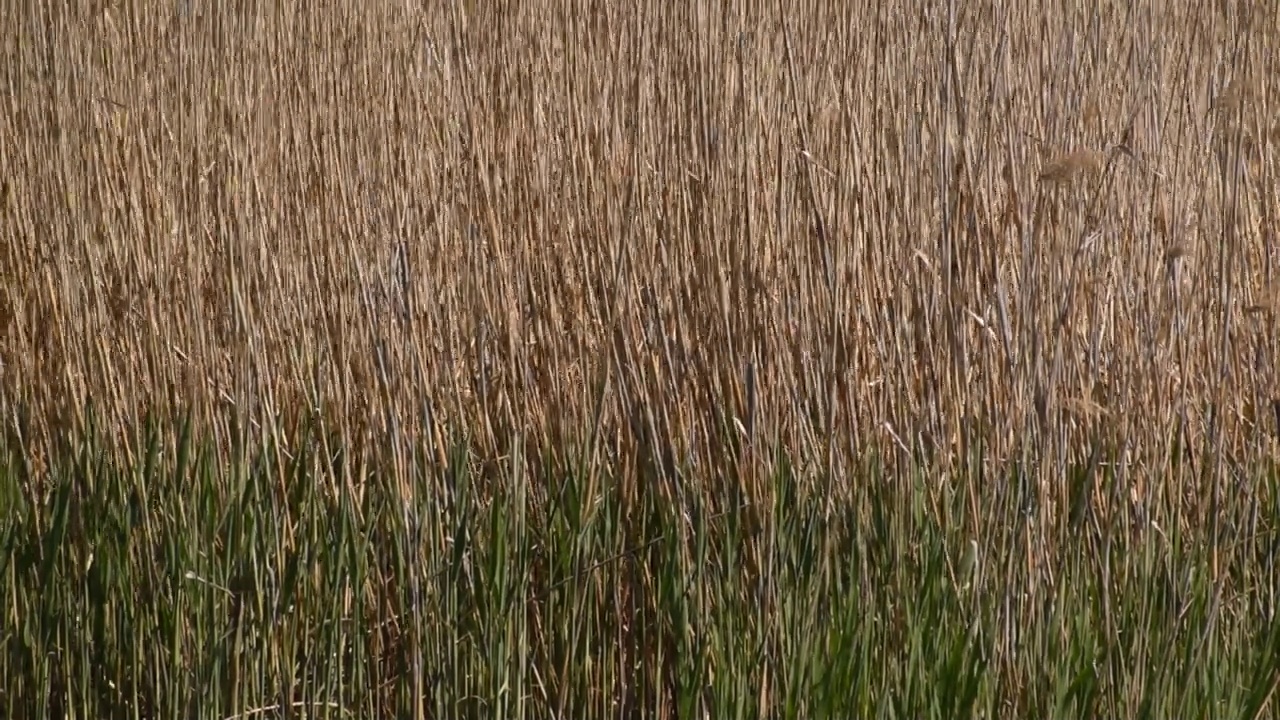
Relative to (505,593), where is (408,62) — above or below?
above

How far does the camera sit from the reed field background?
1.68m

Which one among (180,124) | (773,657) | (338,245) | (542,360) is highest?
(180,124)

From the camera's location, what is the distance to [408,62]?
2.40 meters

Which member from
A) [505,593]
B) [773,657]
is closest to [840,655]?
[773,657]

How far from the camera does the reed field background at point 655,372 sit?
5.53 ft

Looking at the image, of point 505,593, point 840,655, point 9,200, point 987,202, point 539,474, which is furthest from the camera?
point 9,200

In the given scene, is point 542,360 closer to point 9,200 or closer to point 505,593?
point 505,593

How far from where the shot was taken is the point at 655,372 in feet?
6.48

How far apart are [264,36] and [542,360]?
77 centimetres

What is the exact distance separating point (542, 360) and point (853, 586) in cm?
74

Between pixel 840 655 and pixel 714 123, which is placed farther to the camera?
pixel 714 123

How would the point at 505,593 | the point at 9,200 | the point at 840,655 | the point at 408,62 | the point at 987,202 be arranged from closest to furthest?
1. the point at 840,655
2. the point at 505,593
3. the point at 987,202
4. the point at 408,62
5. the point at 9,200

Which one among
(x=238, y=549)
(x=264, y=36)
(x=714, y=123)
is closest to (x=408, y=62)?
(x=264, y=36)

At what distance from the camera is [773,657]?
167 centimetres
